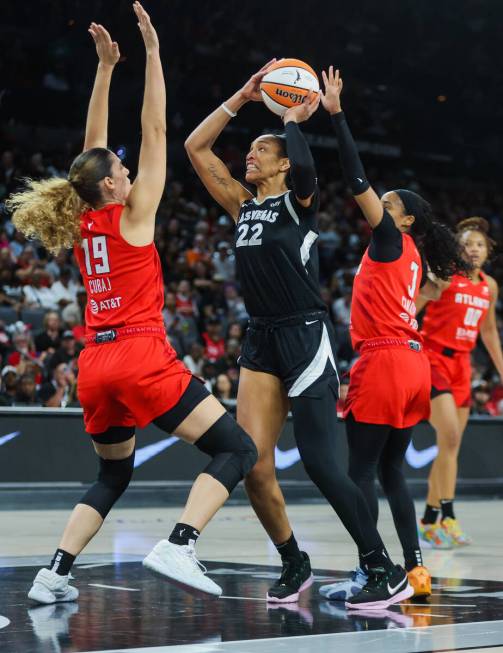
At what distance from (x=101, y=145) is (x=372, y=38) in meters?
20.7

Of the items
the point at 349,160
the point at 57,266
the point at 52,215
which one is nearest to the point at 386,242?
the point at 349,160

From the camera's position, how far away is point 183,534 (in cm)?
505

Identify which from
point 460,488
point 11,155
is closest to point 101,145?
point 460,488

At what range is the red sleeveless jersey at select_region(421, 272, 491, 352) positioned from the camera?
29.6 ft

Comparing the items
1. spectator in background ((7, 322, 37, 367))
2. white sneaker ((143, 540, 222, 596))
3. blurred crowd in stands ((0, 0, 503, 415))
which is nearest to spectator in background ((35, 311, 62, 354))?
blurred crowd in stands ((0, 0, 503, 415))

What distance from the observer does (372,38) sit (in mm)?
25688

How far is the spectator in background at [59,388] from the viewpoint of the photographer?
516 inches

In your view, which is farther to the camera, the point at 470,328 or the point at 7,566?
the point at 470,328

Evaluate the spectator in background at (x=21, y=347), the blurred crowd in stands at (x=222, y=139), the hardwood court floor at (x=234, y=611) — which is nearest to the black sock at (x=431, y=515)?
the hardwood court floor at (x=234, y=611)

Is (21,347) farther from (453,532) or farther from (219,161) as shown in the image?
(219,161)

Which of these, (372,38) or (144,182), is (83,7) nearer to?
(372,38)

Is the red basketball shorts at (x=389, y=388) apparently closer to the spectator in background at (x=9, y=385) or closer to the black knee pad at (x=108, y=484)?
the black knee pad at (x=108, y=484)

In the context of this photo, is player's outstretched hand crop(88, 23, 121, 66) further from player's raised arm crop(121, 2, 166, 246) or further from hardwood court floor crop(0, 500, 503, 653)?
hardwood court floor crop(0, 500, 503, 653)

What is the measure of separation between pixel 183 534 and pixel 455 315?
4.54 m
